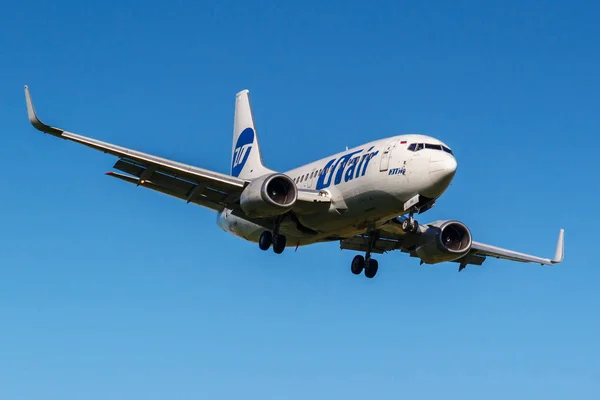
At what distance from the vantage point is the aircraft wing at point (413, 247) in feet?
158

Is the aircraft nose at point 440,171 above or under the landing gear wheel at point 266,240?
above

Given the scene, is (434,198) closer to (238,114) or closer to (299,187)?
A: (299,187)

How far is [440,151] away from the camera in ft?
133

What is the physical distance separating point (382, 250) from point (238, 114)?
1330 centimetres

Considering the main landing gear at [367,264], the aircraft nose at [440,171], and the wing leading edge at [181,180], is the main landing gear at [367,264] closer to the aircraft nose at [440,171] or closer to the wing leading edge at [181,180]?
the wing leading edge at [181,180]

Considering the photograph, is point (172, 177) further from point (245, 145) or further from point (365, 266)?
point (245, 145)

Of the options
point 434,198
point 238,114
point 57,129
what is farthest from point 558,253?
point 57,129

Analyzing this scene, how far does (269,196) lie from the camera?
1640 inches

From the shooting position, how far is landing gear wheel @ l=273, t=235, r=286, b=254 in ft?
146

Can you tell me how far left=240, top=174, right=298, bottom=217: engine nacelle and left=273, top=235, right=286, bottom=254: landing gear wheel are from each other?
269 centimetres

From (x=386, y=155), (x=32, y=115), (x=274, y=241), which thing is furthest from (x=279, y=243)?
(x=32, y=115)

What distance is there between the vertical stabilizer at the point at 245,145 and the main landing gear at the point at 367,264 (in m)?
6.77

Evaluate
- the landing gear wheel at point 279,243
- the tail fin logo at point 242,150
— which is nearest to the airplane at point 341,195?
the landing gear wheel at point 279,243

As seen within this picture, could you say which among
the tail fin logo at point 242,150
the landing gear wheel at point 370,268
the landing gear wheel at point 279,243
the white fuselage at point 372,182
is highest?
the tail fin logo at point 242,150
